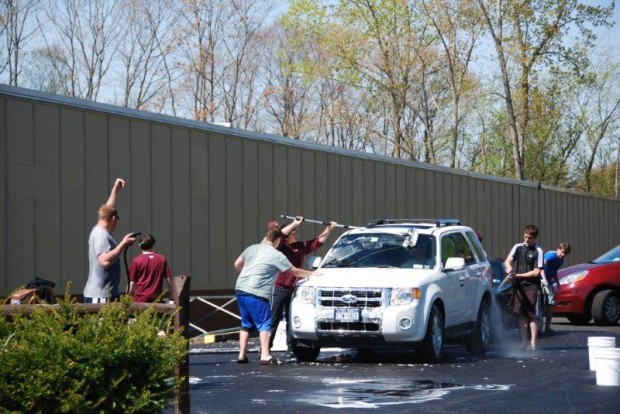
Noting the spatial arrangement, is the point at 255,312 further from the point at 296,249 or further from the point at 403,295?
the point at 296,249

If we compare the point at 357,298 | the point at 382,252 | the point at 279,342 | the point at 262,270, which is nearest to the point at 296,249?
the point at 382,252

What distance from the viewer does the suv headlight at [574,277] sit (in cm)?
Answer: 2577

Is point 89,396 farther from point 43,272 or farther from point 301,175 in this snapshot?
point 301,175

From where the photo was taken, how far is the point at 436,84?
207 ft

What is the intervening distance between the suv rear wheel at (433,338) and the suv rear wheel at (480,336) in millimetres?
1537

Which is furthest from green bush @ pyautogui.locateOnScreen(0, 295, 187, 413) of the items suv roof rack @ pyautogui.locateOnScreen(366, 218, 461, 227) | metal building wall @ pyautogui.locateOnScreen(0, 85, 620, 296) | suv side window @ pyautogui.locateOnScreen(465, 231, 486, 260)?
suv side window @ pyautogui.locateOnScreen(465, 231, 486, 260)

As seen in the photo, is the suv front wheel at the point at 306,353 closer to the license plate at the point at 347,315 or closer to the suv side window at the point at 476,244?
the license plate at the point at 347,315

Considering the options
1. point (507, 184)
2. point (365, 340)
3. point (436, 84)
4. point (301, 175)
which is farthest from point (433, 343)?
point (436, 84)

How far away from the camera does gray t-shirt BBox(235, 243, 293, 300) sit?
52.6 ft

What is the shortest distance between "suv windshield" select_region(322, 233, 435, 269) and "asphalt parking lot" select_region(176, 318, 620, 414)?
50.1 inches

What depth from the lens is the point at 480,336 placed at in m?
18.2

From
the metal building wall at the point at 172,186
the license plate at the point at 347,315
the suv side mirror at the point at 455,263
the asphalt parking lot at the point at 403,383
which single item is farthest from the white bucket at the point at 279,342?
the suv side mirror at the point at 455,263

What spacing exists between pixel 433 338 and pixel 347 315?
121 centimetres

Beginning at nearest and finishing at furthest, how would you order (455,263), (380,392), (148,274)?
(380,392) → (148,274) → (455,263)
